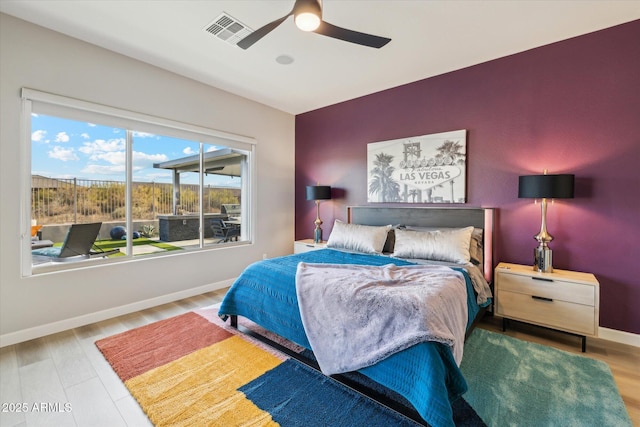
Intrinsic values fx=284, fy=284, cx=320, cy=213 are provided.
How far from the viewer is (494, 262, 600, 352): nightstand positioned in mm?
2430

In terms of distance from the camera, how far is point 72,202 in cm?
307

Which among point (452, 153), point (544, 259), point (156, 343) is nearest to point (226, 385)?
point (156, 343)

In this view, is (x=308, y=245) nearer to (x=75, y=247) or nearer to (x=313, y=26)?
(x=75, y=247)

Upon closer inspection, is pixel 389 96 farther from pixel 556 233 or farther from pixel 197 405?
pixel 197 405

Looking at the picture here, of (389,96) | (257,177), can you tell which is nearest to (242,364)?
(257,177)

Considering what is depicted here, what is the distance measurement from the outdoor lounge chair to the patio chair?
56.3 inches

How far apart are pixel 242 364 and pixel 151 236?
2.32 m

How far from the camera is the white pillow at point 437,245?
9.59ft

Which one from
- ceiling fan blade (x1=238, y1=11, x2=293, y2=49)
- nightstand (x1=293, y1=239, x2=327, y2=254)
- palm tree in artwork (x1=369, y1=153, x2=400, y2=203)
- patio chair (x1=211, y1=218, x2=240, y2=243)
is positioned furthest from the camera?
nightstand (x1=293, y1=239, x2=327, y2=254)

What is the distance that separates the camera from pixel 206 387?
199cm

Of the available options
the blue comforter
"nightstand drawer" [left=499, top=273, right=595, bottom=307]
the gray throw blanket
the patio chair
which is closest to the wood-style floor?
"nightstand drawer" [left=499, top=273, right=595, bottom=307]

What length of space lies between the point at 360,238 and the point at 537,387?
2.12 m

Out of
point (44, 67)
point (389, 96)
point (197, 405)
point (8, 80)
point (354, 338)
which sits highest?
point (389, 96)

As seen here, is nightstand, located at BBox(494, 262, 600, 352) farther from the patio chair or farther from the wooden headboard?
the patio chair
